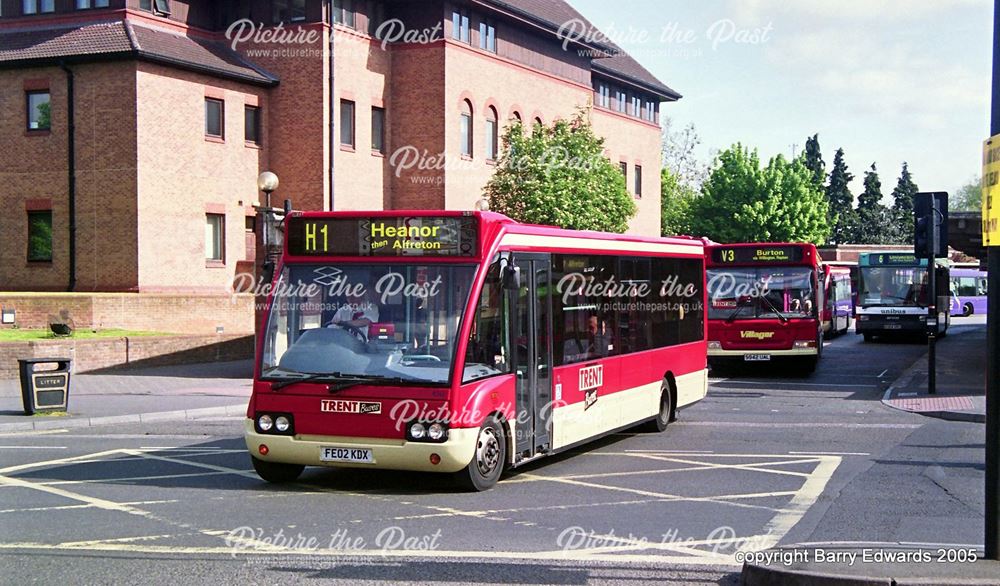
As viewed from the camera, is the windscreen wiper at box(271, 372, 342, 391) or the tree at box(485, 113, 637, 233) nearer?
the windscreen wiper at box(271, 372, 342, 391)

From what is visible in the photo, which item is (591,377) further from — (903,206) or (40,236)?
(903,206)

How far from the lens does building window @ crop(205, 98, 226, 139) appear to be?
36.9 metres

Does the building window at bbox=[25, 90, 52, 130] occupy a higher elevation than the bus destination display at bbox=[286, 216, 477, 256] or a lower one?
higher

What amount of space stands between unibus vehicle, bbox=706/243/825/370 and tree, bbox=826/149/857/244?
332 feet

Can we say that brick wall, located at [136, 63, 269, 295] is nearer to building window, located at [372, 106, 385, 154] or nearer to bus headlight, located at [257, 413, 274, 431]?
building window, located at [372, 106, 385, 154]

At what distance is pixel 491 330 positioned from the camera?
11.2 meters

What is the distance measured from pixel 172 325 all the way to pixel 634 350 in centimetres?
2087

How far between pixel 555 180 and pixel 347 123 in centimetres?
785

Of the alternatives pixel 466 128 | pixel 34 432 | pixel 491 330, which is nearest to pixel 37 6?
pixel 466 128

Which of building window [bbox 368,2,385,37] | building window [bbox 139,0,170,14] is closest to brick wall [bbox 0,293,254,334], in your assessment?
building window [bbox 139,0,170,14]

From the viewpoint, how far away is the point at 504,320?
37.4ft

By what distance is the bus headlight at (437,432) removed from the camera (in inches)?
412

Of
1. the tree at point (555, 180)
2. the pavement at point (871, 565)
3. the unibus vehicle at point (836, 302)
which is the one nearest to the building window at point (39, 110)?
the tree at point (555, 180)

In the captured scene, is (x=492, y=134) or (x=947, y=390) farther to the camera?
(x=492, y=134)
